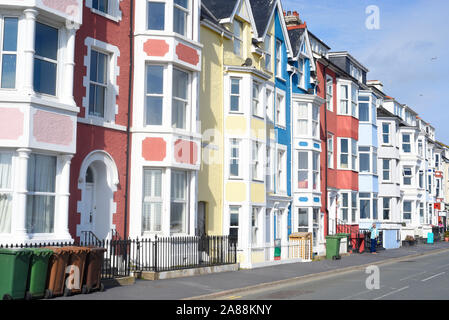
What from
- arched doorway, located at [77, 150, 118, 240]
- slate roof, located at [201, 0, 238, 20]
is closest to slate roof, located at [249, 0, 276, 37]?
slate roof, located at [201, 0, 238, 20]

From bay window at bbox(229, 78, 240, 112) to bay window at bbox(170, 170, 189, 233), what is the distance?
4.90 meters

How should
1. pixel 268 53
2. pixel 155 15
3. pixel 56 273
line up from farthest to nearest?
pixel 268 53 < pixel 155 15 < pixel 56 273

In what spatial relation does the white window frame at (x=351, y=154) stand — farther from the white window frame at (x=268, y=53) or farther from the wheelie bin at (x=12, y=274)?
the wheelie bin at (x=12, y=274)

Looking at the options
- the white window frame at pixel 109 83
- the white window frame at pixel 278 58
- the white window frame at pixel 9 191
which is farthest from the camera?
the white window frame at pixel 278 58

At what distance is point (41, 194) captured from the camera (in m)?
15.3

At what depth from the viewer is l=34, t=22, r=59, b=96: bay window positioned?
1539 cm

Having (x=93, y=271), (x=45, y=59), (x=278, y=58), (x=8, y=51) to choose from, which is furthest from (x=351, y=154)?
(x=8, y=51)

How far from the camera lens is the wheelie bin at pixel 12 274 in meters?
12.2

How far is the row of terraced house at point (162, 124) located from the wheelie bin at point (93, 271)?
1570 mm

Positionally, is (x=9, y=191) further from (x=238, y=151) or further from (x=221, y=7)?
(x=221, y=7)

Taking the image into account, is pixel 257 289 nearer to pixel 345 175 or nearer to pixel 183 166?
pixel 183 166

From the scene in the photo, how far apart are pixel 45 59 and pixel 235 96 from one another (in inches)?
395

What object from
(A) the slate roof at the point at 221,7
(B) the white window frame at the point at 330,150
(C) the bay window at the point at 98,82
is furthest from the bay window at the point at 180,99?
(B) the white window frame at the point at 330,150
